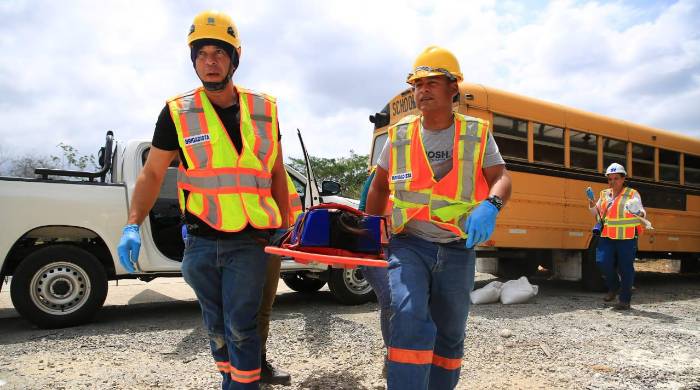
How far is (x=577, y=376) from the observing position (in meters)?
3.57

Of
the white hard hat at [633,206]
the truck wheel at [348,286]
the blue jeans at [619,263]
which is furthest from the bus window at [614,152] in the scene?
the truck wheel at [348,286]

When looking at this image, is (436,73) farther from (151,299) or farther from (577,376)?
(151,299)

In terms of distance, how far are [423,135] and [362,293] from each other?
4.01m

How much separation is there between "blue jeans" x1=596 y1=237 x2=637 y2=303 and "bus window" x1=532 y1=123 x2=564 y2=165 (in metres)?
1.37

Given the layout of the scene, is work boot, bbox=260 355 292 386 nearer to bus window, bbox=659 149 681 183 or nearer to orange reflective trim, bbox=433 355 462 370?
orange reflective trim, bbox=433 355 462 370

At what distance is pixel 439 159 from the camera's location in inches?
97.1

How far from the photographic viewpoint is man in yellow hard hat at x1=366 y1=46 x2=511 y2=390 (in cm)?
225

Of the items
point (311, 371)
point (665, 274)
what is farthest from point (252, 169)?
point (665, 274)

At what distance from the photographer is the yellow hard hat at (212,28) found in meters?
2.35

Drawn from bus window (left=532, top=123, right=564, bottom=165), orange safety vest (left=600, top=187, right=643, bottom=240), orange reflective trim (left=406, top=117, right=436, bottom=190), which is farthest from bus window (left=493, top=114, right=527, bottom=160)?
orange reflective trim (left=406, top=117, right=436, bottom=190)

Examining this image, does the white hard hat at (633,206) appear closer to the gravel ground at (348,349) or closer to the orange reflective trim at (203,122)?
the gravel ground at (348,349)

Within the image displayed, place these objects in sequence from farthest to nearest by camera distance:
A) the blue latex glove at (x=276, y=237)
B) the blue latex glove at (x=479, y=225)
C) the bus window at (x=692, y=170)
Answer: the bus window at (x=692, y=170), the blue latex glove at (x=276, y=237), the blue latex glove at (x=479, y=225)

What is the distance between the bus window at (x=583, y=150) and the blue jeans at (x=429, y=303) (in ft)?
19.9

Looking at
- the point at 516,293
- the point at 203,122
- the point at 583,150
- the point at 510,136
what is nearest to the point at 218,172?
the point at 203,122
